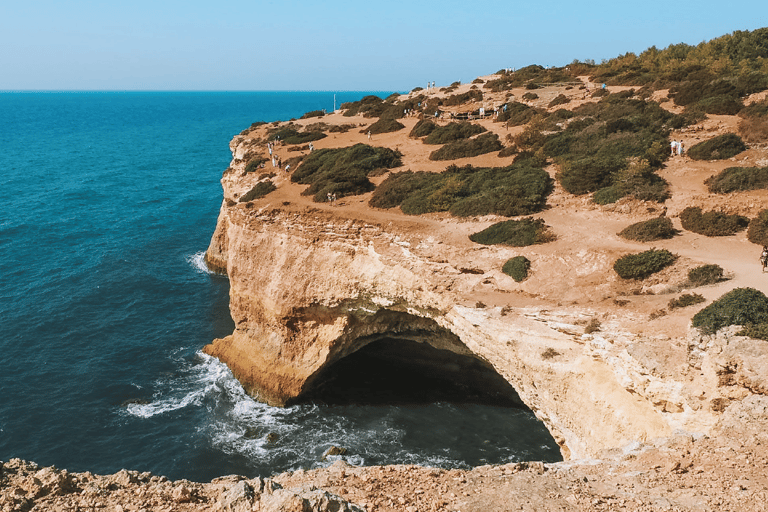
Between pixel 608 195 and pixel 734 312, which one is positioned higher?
pixel 608 195

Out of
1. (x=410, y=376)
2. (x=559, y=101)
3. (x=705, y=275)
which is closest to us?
(x=705, y=275)

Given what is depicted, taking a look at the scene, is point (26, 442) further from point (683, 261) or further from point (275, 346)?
point (683, 261)

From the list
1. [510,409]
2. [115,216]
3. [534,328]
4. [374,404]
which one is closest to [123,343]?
[374,404]

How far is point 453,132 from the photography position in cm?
4188

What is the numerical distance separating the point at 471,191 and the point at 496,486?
2061 centimetres

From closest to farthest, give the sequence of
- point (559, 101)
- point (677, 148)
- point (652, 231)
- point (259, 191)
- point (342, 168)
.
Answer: point (652, 231)
point (677, 148)
point (259, 191)
point (342, 168)
point (559, 101)

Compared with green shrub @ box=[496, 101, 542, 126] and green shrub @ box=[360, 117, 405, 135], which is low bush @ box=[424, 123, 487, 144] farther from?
green shrub @ box=[360, 117, 405, 135]

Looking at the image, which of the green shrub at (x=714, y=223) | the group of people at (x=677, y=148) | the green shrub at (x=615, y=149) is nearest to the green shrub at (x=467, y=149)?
the green shrub at (x=615, y=149)

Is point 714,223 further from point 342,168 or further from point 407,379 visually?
point 342,168

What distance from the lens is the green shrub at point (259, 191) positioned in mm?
34219

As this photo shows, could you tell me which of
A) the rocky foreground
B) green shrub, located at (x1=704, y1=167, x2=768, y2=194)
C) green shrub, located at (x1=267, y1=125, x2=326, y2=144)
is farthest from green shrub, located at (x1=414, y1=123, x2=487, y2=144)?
the rocky foreground

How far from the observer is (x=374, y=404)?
28.5 meters

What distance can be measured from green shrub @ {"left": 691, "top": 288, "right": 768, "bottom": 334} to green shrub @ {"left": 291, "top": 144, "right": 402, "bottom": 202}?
2201 centimetres

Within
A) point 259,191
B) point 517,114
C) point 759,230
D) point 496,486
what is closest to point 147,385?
point 259,191
